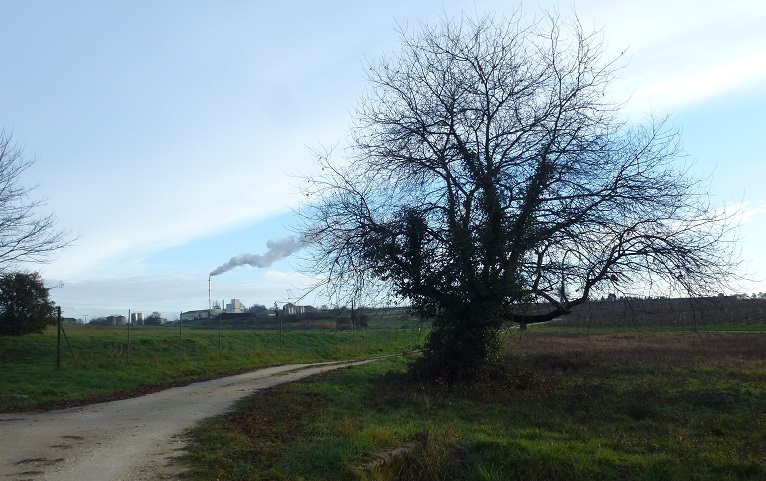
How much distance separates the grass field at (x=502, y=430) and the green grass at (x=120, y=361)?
4908mm

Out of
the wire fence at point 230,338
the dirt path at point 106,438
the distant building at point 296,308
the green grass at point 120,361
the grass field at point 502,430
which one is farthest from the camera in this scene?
the wire fence at point 230,338

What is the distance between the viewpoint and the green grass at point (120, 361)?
56.2 feet

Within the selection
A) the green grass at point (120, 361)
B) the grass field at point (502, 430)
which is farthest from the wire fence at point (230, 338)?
the grass field at point (502, 430)

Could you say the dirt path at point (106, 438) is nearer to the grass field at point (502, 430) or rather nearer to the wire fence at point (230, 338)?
the grass field at point (502, 430)

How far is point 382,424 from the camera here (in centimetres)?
1151

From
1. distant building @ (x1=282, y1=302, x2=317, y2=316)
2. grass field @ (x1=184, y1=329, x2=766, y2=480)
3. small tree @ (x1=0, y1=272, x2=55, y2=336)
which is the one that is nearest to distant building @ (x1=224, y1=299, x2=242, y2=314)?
small tree @ (x1=0, y1=272, x2=55, y2=336)

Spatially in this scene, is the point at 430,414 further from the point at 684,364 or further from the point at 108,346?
the point at 108,346

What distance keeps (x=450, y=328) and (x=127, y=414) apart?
9.04 meters

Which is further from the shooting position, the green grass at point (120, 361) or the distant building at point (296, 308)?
the distant building at point (296, 308)

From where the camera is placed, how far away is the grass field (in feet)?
27.7

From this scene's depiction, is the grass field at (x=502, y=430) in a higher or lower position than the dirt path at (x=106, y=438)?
lower

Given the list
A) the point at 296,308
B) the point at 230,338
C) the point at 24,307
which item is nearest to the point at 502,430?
the point at 296,308

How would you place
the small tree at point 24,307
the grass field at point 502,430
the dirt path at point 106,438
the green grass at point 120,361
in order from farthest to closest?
the small tree at point 24,307, the green grass at point 120,361, the grass field at point 502,430, the dirt path at point 106,438

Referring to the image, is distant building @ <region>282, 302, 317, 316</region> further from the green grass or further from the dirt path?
the green grass
